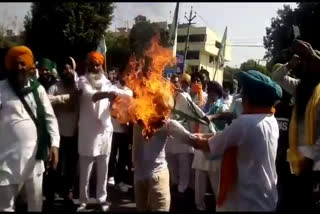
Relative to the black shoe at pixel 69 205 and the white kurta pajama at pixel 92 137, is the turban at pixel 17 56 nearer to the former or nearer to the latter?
the white kurta pajama at pixel 92 137

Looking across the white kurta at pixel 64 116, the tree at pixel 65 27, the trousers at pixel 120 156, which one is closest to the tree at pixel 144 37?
the white kurta at pixel 64 116

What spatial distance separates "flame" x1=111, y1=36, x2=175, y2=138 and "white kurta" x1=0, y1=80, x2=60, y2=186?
0.88 m

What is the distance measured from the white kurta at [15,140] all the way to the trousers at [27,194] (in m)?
0.05

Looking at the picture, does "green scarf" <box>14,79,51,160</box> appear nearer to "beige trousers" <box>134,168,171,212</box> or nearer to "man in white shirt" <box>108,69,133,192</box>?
"beige trousers" <box>134,168,171,212</box>

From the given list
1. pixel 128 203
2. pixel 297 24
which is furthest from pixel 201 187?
pixel 297 24

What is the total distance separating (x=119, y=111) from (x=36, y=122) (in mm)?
820

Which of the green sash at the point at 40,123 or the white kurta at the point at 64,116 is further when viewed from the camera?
the white kurta at the point at 64,116

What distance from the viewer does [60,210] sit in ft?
21.5

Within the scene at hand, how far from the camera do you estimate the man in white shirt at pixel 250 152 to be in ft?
11.6

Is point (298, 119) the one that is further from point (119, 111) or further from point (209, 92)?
point (209, 92)

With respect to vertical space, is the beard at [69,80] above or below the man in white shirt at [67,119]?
above

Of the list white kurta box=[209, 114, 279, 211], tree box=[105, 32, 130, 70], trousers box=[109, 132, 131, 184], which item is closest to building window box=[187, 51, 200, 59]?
tree box=[105, 32, 130, 70]

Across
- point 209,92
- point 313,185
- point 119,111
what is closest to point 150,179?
point 119,111

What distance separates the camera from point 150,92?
438 cm
